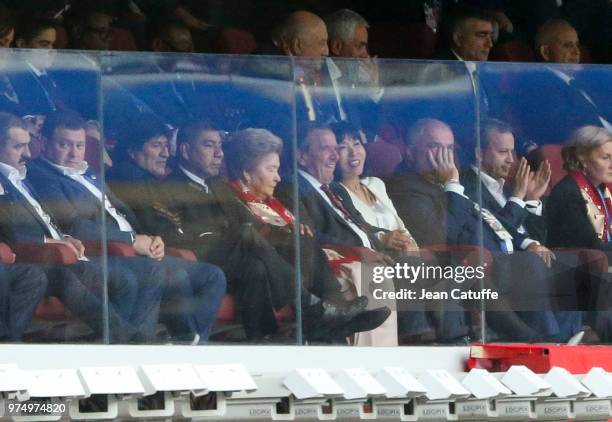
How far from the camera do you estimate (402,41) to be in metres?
9.73

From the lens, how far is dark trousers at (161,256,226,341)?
25.1ft

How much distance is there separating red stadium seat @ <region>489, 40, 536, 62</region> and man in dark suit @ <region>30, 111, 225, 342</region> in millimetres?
2467

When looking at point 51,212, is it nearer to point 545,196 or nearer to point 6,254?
point 6,254

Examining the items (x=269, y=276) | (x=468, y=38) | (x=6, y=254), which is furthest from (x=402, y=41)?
(x=6, y=254)

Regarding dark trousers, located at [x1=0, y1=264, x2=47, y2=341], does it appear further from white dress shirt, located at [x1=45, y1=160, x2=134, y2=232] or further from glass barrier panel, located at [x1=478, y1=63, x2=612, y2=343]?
glass barrier panel, located at [x1=478, y1=63, x2=612, y2=343]

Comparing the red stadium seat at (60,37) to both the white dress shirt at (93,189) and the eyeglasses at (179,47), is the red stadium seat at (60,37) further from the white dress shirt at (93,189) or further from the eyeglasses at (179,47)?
the white dress shirt at (93,189)

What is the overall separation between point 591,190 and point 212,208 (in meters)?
1.87

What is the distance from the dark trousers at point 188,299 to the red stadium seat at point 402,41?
221 cm

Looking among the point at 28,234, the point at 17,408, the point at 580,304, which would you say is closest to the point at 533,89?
the point at 580,304

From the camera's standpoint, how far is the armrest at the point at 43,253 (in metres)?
7.41

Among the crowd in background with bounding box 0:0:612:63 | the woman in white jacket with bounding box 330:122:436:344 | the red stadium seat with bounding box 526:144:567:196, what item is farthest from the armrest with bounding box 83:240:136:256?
the red stadium seat with bounding box 526:144:567:196

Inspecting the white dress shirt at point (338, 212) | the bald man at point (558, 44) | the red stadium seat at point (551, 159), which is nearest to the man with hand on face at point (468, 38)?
the bald man at point (558, 44)

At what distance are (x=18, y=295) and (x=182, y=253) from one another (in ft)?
2.52

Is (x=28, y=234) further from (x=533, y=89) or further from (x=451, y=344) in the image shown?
(x=533, y=89)
